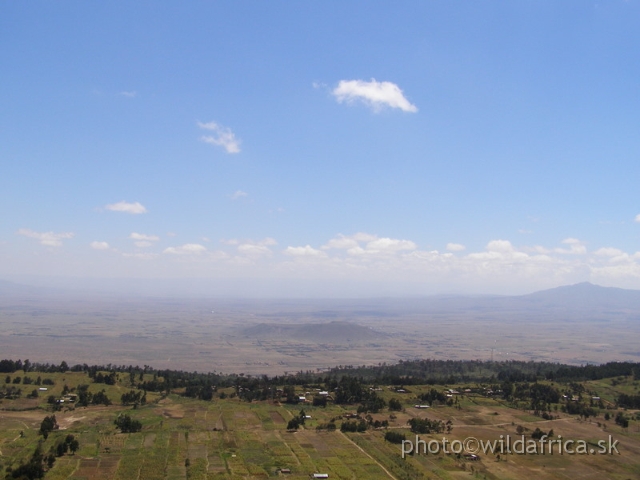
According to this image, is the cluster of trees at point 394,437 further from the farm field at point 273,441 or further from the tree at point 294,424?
the tree at point 294,424

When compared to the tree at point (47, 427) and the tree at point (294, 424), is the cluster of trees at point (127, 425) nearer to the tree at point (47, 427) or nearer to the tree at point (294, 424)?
the tree at point (47, 427)

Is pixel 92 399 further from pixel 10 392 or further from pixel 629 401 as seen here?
pixel 629 401

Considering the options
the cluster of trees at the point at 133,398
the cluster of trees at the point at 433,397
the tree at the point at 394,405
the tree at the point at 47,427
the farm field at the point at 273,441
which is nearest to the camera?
the farm field at the point at 273,441

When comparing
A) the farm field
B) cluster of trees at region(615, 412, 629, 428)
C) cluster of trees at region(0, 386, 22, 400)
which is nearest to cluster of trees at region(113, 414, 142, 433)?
the farm field

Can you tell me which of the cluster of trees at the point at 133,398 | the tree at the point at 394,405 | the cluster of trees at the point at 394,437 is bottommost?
the cluster of trees at the point at 133,398

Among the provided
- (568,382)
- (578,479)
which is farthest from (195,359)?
(578,479)

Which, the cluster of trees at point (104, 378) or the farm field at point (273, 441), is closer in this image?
the farm field at point (273, 441)

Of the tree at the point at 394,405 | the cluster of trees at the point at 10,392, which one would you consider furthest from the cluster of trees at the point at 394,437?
the cluster of trees at the point at 10,392

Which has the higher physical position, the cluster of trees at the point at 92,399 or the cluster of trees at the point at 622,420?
the cluster of trees at the point at 622,420

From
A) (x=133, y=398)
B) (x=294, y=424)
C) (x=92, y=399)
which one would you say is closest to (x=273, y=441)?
(x=294, y=424)

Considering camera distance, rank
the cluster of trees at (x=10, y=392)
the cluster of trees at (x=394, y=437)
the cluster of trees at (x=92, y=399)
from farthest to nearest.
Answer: the cluster of trees at (x=10, y=392)
the cluster of trees at (x=92, y=399)
the cluster of trees at (x=394, y=437)
